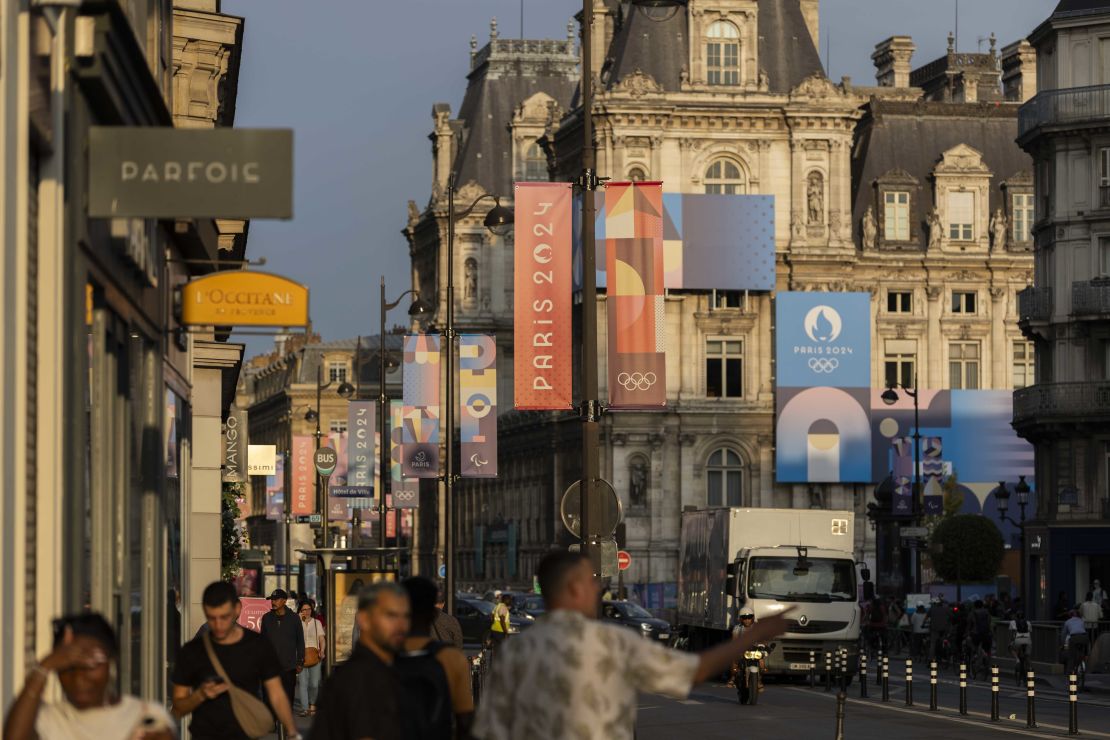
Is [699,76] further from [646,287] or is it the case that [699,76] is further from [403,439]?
[646,287]

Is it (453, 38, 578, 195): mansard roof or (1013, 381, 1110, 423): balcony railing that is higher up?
(453, 38, 578, 195): mansard roof

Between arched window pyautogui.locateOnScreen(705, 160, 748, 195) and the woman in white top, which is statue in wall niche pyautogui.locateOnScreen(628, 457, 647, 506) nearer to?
arched window pyautogui.locateOnScreen(705, 160, 748, 195)

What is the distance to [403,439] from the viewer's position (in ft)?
209

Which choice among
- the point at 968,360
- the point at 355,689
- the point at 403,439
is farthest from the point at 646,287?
the point at 968,360

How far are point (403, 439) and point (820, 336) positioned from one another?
2858 centimetres

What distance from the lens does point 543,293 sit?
44.4m

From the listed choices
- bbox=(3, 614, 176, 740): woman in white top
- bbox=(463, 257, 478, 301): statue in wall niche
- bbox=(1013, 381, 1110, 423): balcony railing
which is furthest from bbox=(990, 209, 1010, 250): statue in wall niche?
bbox=(3, 614, 176, 740): woman in white top

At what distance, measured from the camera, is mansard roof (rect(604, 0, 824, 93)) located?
9075 centimetres

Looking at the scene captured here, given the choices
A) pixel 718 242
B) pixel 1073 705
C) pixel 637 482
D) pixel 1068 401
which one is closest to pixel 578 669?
pixel 1073 705

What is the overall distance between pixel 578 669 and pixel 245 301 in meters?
6.73

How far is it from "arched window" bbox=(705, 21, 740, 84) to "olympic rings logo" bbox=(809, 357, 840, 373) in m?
10.7

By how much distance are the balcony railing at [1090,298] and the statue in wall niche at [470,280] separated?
2113 inches

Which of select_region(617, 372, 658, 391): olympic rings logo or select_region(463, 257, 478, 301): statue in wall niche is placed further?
select_region(463, 257, 478, 301): statue in wall niche

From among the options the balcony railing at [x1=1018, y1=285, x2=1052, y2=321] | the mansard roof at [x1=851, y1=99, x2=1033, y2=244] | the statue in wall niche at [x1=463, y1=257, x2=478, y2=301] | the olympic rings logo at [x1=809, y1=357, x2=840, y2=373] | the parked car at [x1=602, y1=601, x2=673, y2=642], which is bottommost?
the parked car at [x1=602, y1=601, x2=673, y2=642]
